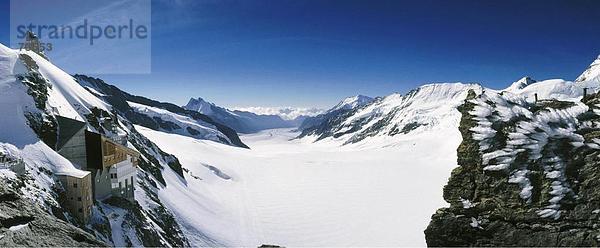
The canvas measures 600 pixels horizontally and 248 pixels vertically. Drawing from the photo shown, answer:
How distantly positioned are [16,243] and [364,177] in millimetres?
103982

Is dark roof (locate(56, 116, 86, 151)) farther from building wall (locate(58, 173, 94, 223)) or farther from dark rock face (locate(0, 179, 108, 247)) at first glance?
dark rock face (locate(0, 179, 108, 247))

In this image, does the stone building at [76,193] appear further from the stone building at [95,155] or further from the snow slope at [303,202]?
the snow slope at [303,202]

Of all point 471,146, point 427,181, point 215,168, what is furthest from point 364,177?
point 471,146

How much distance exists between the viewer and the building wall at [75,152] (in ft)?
122

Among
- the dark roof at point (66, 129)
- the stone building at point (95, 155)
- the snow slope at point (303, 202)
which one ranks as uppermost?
the dark roof at point (66, 129)

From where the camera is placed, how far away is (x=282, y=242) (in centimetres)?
5669

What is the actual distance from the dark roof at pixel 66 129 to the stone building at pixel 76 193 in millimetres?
6836

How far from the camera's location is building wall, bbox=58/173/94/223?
102 feet

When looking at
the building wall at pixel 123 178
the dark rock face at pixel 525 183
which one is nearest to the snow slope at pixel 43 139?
the building wall at pixel 123 178

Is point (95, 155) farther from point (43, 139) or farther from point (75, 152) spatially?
point (43, 139)

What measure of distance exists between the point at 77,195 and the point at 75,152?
25.5 ft

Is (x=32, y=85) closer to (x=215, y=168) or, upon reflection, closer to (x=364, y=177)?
(x=215, y=168)

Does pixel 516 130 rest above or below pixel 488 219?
above

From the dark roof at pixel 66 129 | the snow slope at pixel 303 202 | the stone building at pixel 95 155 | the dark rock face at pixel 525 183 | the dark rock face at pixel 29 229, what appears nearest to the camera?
the dark rock face at pixel 525 183
